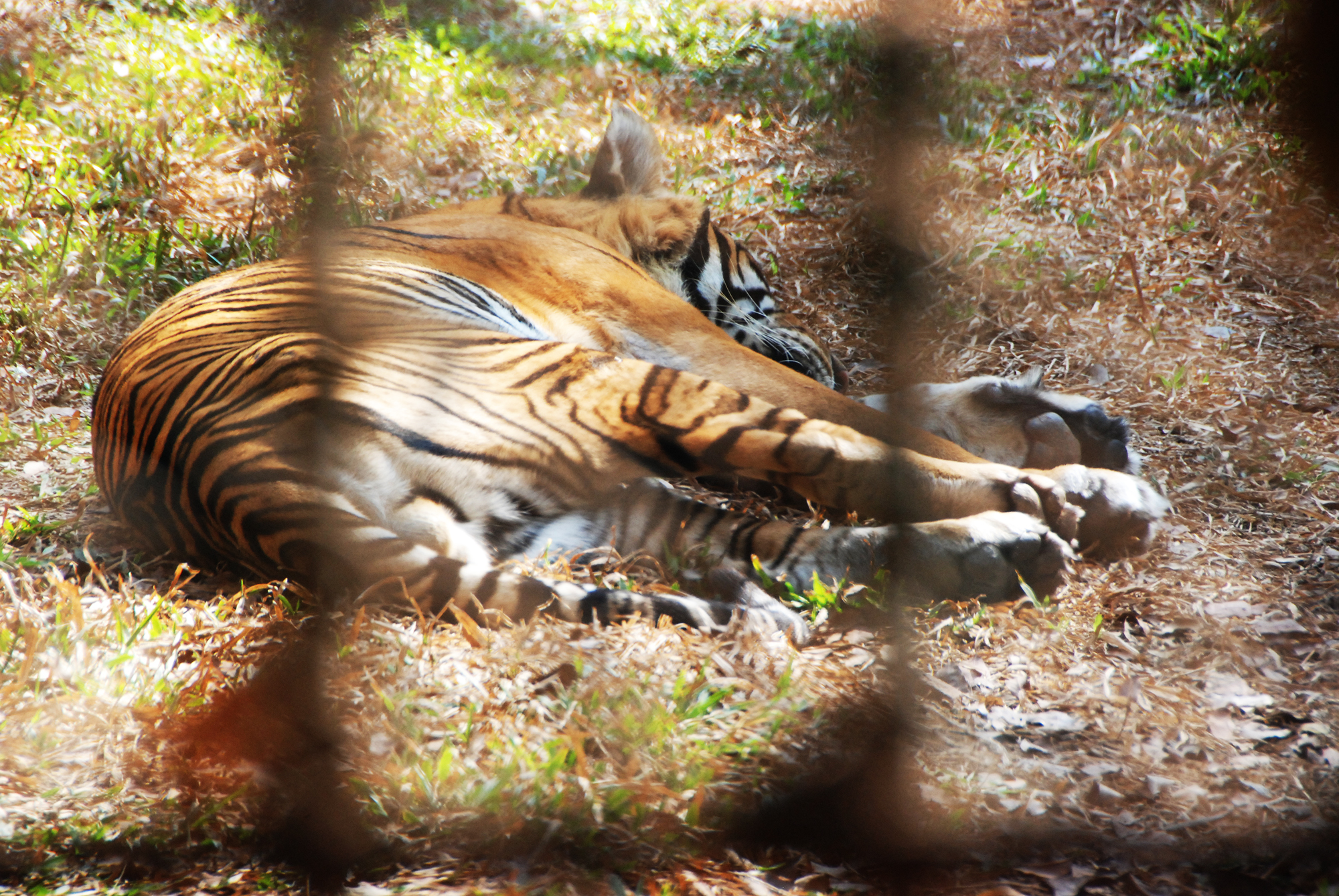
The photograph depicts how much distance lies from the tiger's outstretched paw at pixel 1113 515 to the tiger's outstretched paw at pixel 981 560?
163 mm

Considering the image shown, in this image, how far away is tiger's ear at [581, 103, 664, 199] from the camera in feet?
12.4

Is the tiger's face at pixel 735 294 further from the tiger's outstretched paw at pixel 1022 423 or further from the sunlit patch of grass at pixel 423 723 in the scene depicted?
the sunlit patch of grass at pixel 423 723

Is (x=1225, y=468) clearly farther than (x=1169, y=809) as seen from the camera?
Yes

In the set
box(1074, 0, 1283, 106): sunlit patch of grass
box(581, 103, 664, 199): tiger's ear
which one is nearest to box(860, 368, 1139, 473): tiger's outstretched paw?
box(581, 103, 664, 199): tiger's ear

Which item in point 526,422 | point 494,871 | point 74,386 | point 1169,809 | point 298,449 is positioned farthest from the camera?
point 74,386

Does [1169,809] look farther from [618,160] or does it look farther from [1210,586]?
[618,160]

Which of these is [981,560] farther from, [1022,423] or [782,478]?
[1022,423]

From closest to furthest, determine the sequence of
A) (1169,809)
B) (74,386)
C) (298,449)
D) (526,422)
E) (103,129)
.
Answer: (1169,809), (298,449), (526,422), (74,386), (103,129)

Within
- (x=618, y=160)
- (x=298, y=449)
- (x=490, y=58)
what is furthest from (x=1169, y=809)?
(x=490, y=58)

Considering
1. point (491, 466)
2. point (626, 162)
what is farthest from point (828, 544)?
point (626, 162)

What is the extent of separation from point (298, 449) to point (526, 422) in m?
0.54

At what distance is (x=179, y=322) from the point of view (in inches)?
109

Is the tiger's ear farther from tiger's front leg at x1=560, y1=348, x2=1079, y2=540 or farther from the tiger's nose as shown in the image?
tiger's front leg at x1=560, y1=348, x2=1079, y2=540

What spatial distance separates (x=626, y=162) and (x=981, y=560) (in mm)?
2264
